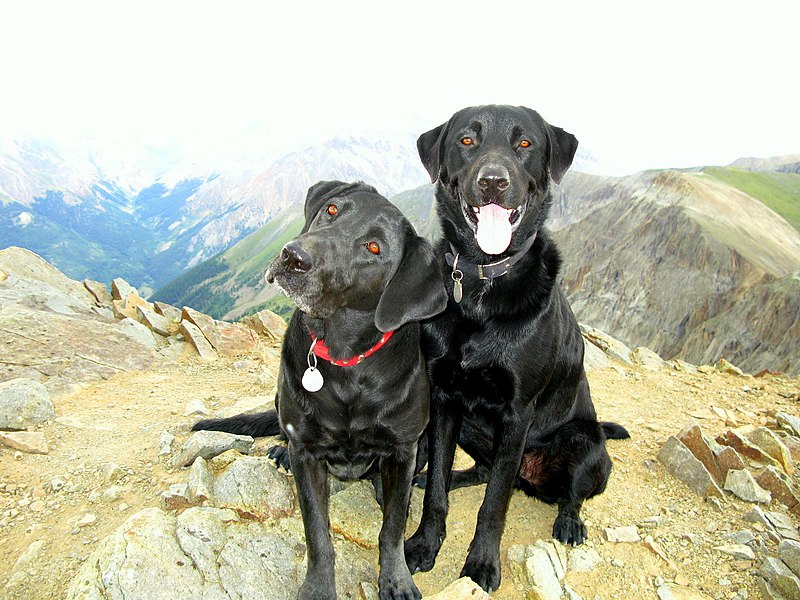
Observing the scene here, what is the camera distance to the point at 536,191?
4.36m

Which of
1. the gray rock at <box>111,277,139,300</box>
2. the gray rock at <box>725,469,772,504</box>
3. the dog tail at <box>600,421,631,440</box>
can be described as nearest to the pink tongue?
the dog tail at <box>600,421,631,440</box>

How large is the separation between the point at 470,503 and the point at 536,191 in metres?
3.06

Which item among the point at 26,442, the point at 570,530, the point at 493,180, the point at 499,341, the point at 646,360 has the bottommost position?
the point at 646,360

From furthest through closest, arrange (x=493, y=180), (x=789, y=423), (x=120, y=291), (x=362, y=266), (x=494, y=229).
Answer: (x=120, y=291), (x=789, y=423), (x=494, y=229), (x=493, y=180), (x=362, y=266)

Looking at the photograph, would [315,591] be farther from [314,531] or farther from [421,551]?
[421,551]

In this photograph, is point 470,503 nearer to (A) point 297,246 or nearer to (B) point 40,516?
(A) point 297,246

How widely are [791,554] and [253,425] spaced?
186 inches

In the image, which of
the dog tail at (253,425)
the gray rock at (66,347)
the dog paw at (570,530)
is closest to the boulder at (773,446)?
the dog paw at (570,530)

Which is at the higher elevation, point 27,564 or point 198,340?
point 27,564

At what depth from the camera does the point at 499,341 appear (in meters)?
4.13

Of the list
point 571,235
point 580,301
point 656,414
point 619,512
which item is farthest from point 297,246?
point 571,235

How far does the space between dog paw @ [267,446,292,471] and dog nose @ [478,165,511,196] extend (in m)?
2.99

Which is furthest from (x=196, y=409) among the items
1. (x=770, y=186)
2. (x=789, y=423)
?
(x=770, y=186)

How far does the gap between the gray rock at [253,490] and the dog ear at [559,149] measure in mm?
3558
